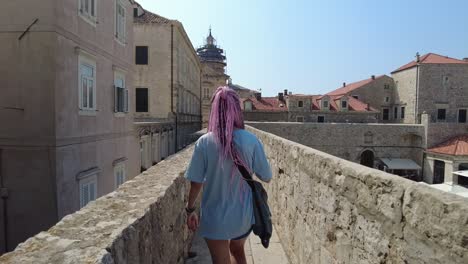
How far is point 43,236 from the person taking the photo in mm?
2137

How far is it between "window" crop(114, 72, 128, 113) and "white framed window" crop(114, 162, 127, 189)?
2134 mm

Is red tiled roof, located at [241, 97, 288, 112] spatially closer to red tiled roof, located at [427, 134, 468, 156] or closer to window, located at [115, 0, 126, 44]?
red tiled roof, located at [427, 134, 468, 156]

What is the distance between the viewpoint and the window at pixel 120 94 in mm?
12859

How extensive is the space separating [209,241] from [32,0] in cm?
856

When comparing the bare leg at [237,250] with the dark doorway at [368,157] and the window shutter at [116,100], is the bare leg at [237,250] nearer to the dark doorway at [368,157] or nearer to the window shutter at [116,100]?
the window shutter at [116,100]

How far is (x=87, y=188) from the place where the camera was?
10305mm

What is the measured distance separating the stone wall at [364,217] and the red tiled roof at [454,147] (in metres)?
34.1

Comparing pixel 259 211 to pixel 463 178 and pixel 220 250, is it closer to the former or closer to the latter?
pixel 220 250

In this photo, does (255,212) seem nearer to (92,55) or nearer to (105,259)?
(105,259)

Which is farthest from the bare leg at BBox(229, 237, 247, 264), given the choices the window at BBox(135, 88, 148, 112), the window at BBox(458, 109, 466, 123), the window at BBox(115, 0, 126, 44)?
the window at BBox(458, 109, 466, 123)

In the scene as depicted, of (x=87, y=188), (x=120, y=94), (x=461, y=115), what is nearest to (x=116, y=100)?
(x=120, y=94)

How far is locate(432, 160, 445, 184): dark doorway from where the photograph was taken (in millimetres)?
33656

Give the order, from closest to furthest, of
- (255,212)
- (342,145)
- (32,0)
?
1. (255,212)
2. (32,0)
3. (342,145)

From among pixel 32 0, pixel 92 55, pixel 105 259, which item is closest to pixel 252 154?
pixel 105 259
